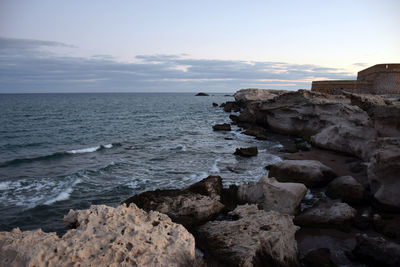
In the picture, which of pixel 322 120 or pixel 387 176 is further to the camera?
pixel 322 120

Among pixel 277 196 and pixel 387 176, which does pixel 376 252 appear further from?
pixel 387 176

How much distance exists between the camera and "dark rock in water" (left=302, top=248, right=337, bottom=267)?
683 centimetres

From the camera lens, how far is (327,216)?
9.01 m

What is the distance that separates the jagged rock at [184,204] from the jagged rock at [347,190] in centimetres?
500

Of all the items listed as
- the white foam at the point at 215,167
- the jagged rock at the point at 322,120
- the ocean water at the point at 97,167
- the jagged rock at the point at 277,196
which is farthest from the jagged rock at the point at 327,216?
the white foam at the point at 215,167

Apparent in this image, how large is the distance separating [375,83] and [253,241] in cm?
3693

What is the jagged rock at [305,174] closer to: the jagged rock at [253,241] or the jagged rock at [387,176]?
the jagged rock at [387,176]

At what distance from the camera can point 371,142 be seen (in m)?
15.1

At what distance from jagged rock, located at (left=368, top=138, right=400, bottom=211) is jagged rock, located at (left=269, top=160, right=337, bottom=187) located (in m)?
1.98

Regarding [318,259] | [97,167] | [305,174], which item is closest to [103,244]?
A: [318,259]

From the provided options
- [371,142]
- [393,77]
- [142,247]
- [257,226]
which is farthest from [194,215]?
[393,77]

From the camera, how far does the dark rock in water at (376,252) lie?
21.8ft

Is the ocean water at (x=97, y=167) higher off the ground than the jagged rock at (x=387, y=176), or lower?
lower

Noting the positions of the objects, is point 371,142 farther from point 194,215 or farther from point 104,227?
point 104,227
